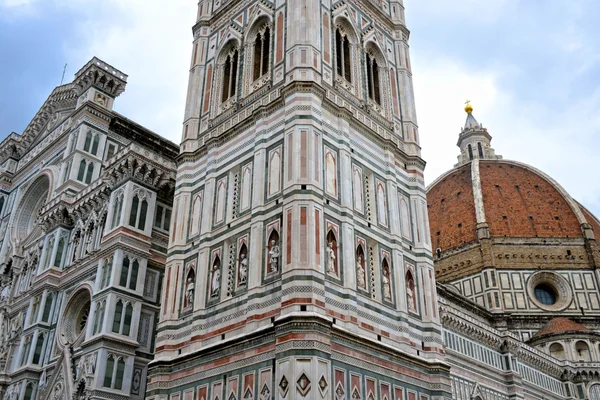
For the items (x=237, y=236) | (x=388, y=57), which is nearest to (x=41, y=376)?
(x=237, y=236)

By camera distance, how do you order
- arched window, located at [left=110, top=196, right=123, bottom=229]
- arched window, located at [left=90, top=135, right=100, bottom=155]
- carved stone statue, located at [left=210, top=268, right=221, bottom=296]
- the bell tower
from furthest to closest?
arched window, located at [left=90, top=135, right=100, bottom=155], arched window, located at [left=110, top=196, right=123, bottom=229], carved stone statue, located at [left=210, top=268, right=221, bottom=296], the bell tower

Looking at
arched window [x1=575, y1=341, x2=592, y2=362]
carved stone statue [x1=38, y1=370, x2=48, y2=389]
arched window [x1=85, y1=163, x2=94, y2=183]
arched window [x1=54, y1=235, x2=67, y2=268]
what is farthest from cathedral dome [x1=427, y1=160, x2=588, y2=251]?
carved stone statue [x1=38, y1=370, x2=48, y2=389]

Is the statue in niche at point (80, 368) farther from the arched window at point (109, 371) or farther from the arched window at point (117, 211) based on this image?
the arched window at point (117, 211)

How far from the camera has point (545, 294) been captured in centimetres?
5775

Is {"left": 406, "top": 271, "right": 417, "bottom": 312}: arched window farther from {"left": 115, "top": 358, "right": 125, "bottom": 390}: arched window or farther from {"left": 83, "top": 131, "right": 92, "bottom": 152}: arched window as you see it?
{"left": 83, "top": 131, "right": 92, "bottom": 152}: arched window

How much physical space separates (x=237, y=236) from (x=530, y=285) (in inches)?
1815

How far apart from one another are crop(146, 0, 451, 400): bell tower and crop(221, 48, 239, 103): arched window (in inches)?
2.7

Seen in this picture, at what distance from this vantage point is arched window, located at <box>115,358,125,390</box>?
20125mm

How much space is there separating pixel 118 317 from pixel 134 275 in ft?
5.67

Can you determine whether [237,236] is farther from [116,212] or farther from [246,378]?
[116,212]

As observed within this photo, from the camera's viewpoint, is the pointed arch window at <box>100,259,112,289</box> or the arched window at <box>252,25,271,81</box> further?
the pointed arch window at <box>100,259,112,289</box>

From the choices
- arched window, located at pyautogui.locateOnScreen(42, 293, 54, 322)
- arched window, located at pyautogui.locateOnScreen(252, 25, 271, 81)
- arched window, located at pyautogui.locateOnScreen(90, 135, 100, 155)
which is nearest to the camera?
arched window, located at pyautogui.locateOnScreen(252, 25, 271, 81)

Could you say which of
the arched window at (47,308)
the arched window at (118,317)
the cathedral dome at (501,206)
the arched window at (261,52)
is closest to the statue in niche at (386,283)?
the arched window at (261,52)

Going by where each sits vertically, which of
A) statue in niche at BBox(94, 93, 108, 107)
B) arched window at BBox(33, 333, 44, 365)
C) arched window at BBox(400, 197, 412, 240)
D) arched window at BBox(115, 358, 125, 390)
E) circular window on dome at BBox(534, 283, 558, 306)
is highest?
circular window on dome at BBox(534, 283, 558, 306)
